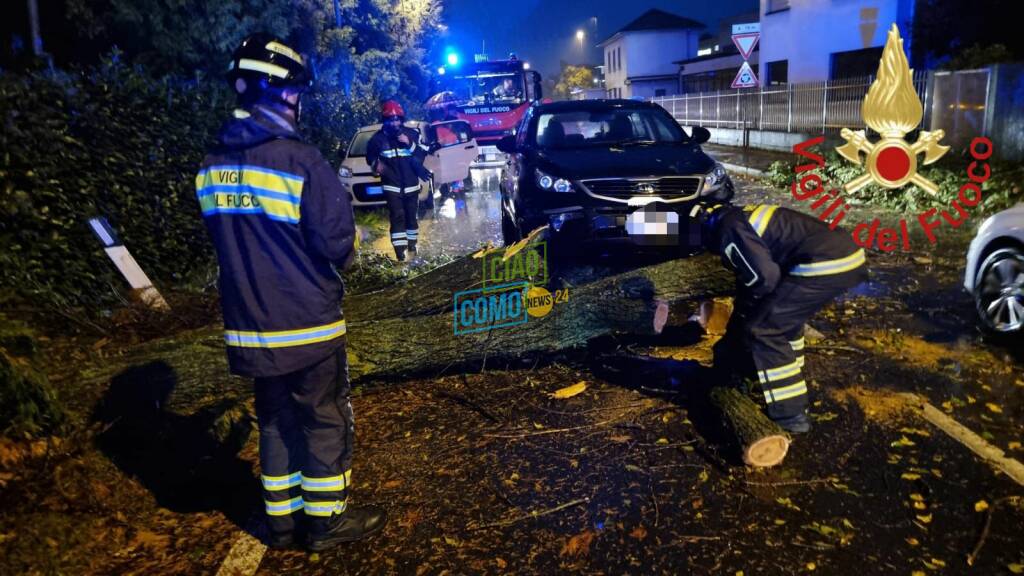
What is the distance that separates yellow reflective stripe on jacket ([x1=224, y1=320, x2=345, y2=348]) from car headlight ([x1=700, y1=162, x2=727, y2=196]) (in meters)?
4.53

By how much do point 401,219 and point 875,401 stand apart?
6060 mm

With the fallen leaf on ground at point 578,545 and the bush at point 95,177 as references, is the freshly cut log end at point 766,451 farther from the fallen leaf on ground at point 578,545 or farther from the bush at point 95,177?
the bush at point 95,177

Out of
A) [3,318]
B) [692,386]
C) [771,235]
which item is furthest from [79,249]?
[771,235]

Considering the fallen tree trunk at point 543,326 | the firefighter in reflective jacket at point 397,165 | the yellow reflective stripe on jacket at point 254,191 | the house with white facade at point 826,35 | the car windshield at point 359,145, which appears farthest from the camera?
the house with white facade at point 826,35

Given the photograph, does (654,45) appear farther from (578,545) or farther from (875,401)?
(578,545)

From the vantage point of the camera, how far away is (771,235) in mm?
3592

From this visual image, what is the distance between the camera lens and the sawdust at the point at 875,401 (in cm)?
377

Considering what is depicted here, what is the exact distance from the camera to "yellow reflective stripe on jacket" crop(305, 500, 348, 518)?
2.89 meters

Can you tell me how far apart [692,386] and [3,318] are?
472cm

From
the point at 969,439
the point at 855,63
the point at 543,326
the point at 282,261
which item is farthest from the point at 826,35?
the point at 282,261

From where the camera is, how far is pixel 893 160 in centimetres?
1134

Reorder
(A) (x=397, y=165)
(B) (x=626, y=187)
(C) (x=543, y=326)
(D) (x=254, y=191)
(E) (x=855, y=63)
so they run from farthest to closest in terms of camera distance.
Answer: (E) (x=855, y=63) < (A) (x=397, y=165) < (B) (x=626, y=187) < (C) (x=543, y=326) < (D) (x=254, y=191)

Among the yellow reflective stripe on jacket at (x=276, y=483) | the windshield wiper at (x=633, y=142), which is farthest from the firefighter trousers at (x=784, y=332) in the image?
the windshield wiper at (x=633, y=142)

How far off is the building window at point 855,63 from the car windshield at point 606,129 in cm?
1360
